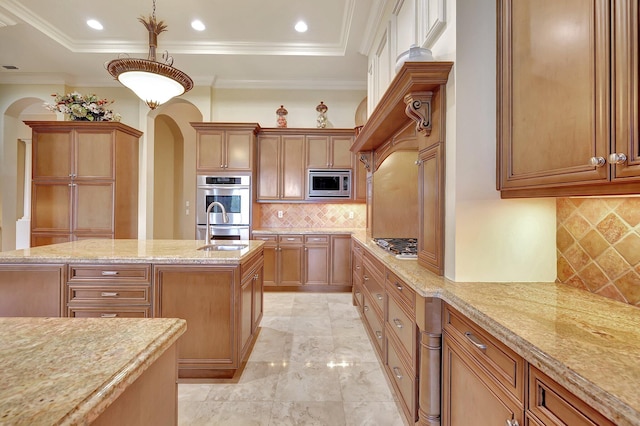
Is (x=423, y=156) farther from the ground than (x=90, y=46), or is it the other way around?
(x=90, y=46)

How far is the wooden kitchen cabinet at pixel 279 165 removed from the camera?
4.65 metres

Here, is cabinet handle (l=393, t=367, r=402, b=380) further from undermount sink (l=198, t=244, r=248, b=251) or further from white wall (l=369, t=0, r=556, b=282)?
undermount sink (l=198, t=244, r=248, b=251)

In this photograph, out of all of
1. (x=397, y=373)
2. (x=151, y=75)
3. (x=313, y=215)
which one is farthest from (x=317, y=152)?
(x=397, y=373)

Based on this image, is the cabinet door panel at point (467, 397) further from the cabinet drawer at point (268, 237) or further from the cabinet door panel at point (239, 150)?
the cabinet door panel at point (239, 150)

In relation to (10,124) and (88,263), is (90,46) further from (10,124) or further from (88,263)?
(88,263)

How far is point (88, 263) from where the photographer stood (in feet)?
6.77

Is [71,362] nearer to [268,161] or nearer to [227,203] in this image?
[227,203]

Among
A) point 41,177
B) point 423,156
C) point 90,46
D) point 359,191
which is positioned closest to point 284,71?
point 359,191

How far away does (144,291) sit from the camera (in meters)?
2.08

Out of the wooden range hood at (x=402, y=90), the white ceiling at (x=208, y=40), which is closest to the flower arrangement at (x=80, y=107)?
the white ceiling at (x=208, y=40)

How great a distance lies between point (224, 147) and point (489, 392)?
4.30m

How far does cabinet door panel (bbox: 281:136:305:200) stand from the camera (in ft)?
15.3

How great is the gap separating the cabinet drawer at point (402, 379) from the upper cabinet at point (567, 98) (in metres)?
1.15

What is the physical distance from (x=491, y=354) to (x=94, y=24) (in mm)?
5162
